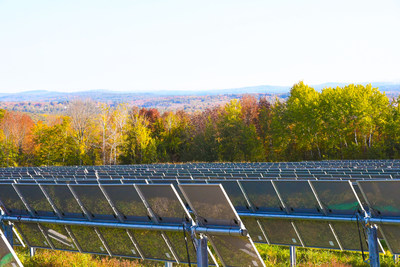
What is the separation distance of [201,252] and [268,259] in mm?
4569

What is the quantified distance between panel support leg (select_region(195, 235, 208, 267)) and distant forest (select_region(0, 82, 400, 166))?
199 ft

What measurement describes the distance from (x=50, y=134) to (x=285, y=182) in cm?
7594

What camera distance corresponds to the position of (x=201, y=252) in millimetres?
6711

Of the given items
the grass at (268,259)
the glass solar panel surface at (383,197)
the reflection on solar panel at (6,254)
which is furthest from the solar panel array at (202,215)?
the reflection on solar panel at (6,254)

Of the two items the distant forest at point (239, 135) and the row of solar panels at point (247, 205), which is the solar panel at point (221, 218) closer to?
the row of solar panels at point (247, 205)

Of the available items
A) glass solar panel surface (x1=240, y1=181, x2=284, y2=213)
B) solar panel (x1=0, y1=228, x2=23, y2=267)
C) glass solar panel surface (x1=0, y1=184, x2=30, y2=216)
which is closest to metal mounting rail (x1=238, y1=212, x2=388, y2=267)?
glass solar panel surface (x1=240, y1=181, x2=284, y2=213)

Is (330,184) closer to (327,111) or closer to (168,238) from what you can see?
(168,238)

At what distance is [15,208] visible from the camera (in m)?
9.16

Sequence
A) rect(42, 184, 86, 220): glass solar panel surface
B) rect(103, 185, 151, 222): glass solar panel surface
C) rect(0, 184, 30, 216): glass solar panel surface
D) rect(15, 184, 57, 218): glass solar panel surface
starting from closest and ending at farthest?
rect(103, 185, 151, 222): glass solar panel surface
rect(42, 184, 86, 220): glass solar panel surface
rect(15, 184, 57, 218): glass solar panel surface
rect(0, 184, 30, 216): glass solar panel surface

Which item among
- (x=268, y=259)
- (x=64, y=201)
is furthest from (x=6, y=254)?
(x=268, y=259)

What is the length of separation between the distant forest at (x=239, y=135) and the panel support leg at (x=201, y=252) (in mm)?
60717

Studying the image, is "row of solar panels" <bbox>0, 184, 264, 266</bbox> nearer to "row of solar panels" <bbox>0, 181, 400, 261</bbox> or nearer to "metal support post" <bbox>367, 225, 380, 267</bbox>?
"row of solar panels" <bbox>0, 181, 400, 261</bbox>

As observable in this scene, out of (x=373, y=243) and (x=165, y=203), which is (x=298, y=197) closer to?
(x=373, y=243)

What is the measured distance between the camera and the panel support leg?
6684 mm
